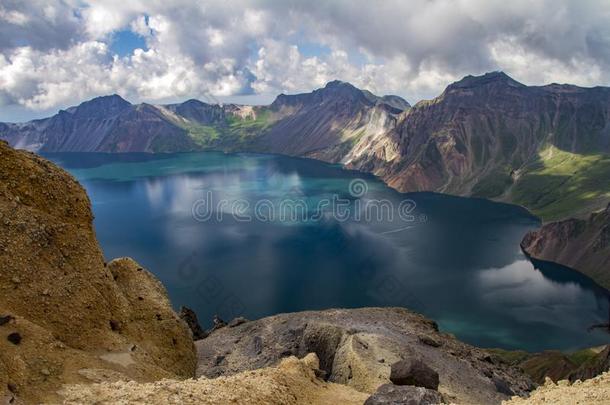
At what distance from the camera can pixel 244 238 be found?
644 feet

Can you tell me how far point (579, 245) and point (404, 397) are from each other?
624 feet

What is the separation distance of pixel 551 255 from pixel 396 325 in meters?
143

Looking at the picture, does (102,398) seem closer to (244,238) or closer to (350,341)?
(350,341)

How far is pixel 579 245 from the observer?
188000 millimetres

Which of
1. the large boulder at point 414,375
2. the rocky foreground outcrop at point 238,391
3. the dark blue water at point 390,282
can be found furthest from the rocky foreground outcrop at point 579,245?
the rocky foreground outcrop at point 238,391

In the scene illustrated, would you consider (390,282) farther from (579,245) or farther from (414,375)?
(414,375)

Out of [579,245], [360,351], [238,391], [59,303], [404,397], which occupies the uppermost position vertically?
[59,303]

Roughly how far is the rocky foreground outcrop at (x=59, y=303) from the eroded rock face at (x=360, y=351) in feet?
47.1

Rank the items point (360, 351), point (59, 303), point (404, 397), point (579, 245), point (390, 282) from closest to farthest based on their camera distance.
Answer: point (404, 397) → point (59, 303) → point (360, 351) → point (390, 282) → point (579, 245)

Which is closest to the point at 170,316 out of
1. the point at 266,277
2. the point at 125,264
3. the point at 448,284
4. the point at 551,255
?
the point at 125,264

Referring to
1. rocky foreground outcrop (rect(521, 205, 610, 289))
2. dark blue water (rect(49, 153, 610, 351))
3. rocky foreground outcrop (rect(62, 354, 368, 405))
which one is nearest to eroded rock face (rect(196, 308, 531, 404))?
rocky foreground outcrop (rect(62, 354, 368, 405))

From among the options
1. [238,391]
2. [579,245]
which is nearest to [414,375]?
[238,391]

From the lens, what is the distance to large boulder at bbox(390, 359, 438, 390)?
39.2 m

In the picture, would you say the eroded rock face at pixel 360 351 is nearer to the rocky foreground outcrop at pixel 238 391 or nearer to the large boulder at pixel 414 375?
the large boulder at pixel 414 375
